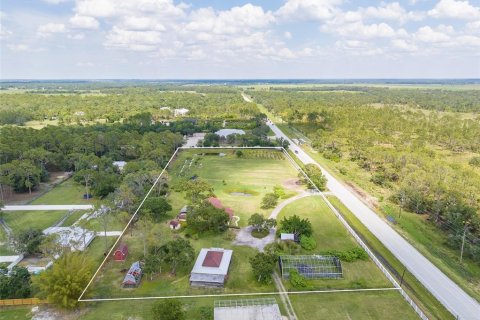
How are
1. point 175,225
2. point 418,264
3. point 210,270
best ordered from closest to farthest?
1. point 210,270
2. point 418,264
3. point 175,225

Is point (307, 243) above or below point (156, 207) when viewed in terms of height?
below

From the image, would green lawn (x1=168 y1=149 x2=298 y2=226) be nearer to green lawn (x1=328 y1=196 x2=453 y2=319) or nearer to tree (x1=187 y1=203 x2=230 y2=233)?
tree (x1=187 y1=203 x2=230 y2=233)

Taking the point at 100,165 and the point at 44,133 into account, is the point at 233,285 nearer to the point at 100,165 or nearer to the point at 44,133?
the point at 100,165

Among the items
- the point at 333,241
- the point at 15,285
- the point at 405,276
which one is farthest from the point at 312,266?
the point at 15,285

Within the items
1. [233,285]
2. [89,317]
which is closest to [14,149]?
[89,317]

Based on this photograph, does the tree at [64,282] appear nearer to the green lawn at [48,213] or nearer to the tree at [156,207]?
the tree at [156,207]

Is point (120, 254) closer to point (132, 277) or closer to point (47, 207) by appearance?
point (132, 277)
